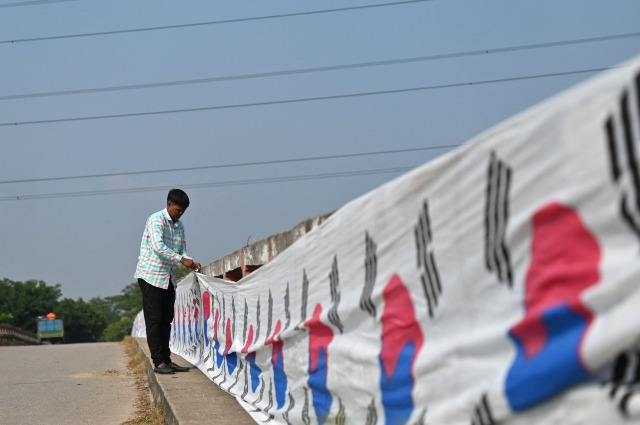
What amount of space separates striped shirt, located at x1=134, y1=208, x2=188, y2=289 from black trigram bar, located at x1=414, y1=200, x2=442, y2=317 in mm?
4931

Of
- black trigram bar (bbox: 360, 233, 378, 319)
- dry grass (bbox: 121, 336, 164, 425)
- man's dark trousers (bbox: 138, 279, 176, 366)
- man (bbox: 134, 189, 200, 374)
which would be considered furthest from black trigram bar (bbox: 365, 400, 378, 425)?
man's dark trousers (bbox: 138, 279, 176, 366)

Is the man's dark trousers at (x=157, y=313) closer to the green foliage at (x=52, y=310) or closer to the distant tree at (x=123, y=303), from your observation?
the green foliage at (x=52, y=310)

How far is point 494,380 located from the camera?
220 cm

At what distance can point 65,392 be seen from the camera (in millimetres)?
8805

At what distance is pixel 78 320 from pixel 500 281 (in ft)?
412

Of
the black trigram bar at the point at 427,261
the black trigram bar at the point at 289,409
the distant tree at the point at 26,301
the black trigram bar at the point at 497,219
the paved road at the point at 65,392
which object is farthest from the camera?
the distant tree at the point at 26,301

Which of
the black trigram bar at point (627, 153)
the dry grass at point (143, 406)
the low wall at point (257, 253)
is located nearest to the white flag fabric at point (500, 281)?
the black trigram bar at point (627, 153)

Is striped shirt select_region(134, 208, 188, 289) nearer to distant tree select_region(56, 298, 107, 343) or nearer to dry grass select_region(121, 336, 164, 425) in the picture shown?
dry grass select_region(121, 336, 164, 425)

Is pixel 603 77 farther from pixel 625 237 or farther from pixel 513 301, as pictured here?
pixel 513 301

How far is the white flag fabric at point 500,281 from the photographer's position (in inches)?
68.7

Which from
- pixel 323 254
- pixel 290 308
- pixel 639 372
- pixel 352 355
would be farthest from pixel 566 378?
pixel 290 308

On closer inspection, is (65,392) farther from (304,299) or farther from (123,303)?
(123,303)

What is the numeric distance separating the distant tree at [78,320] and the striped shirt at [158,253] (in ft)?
377

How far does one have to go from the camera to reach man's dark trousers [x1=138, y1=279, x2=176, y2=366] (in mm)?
7473
